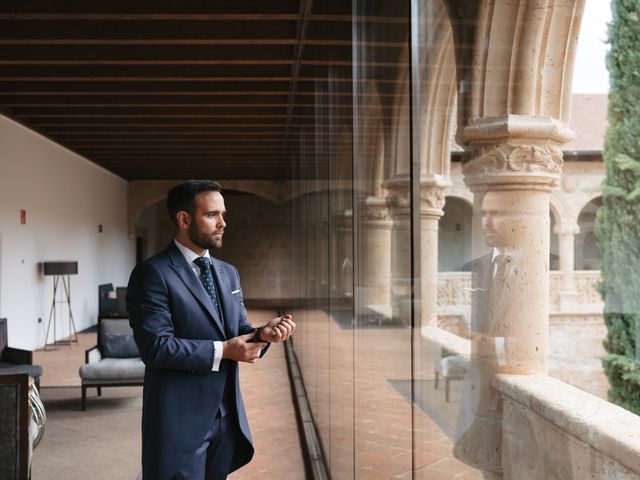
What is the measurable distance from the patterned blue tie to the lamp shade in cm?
864

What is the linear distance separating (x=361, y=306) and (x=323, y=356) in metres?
1.57

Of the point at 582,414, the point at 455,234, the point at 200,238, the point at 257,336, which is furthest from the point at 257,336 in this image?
the point at 582,414

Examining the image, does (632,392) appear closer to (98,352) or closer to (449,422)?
(449,422)

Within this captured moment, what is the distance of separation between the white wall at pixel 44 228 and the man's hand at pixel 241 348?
7.69m

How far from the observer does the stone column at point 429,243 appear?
1324 millimetres

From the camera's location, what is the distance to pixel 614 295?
68 cm

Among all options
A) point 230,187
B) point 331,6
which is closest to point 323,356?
point 331,6

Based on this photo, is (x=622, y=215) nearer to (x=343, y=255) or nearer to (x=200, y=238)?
(x=200, y=238)

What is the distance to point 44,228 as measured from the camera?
34.2ft

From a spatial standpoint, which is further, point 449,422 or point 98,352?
point 98,352

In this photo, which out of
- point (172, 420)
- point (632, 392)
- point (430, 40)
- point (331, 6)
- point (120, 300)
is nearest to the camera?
point (632, 392)

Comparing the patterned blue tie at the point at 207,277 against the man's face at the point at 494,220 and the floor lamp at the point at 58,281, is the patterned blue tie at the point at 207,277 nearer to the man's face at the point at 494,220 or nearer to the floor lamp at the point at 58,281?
the man's face at the point at 494,220

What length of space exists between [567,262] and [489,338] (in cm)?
26

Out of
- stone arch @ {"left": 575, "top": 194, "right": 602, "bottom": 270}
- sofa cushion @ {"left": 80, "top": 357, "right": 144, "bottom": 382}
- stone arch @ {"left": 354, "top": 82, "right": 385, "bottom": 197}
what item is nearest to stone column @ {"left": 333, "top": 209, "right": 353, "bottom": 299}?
stone arch @ {"left": 354, "top": 82, "right": 385, "bottom": 197}
